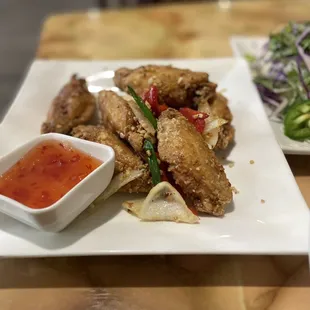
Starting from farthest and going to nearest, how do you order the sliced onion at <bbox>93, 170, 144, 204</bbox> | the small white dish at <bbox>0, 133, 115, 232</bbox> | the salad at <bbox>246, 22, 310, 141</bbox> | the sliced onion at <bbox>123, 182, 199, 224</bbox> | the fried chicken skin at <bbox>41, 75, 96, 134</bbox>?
the salad at <bbox>246, 22, 310, 141</bbox> < the fried chicken skin at <bbox>41, 75, 96, 134</bbox> < the sliced onion at <bbox>93, 170, 144, 204</bbox> < the sliced onion at <bbox>123, 182, 199, 224</bbox> < the small white dish at <bbox>0, 133, 115, 232</bbox>

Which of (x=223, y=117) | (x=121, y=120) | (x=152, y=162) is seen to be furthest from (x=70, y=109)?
(x=223, y=117)

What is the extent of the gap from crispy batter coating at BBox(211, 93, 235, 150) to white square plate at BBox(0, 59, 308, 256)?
0.25 feet

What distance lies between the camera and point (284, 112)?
3127mm

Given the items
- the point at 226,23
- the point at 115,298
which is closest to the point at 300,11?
the point at 226,23

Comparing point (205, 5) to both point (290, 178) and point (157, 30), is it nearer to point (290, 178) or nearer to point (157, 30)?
point (157, 30)

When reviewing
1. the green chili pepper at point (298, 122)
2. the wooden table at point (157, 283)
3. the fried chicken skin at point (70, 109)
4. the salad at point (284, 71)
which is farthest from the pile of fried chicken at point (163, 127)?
the salad at point (284, 71)

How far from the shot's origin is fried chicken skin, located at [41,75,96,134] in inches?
103

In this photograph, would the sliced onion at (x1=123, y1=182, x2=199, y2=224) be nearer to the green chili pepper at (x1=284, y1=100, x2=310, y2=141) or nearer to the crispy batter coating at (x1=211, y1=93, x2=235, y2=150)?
the crispy batter coating at (x1=211, y1=93, x2=235, y2=150)

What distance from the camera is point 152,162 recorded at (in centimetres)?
221

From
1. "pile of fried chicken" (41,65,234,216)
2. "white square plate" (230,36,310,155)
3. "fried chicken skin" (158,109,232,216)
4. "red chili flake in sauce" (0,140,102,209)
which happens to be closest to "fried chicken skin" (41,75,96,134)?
"pile of fried chicken" (41,65,234,216)

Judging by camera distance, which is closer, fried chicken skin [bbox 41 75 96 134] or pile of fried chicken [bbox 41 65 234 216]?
pile of fried chicken [bbox 41 65 234 216]

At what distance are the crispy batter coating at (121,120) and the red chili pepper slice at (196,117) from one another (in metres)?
0.30

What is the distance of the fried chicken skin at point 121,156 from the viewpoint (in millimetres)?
2197

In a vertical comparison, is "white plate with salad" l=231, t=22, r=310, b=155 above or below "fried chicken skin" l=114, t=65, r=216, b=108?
below
